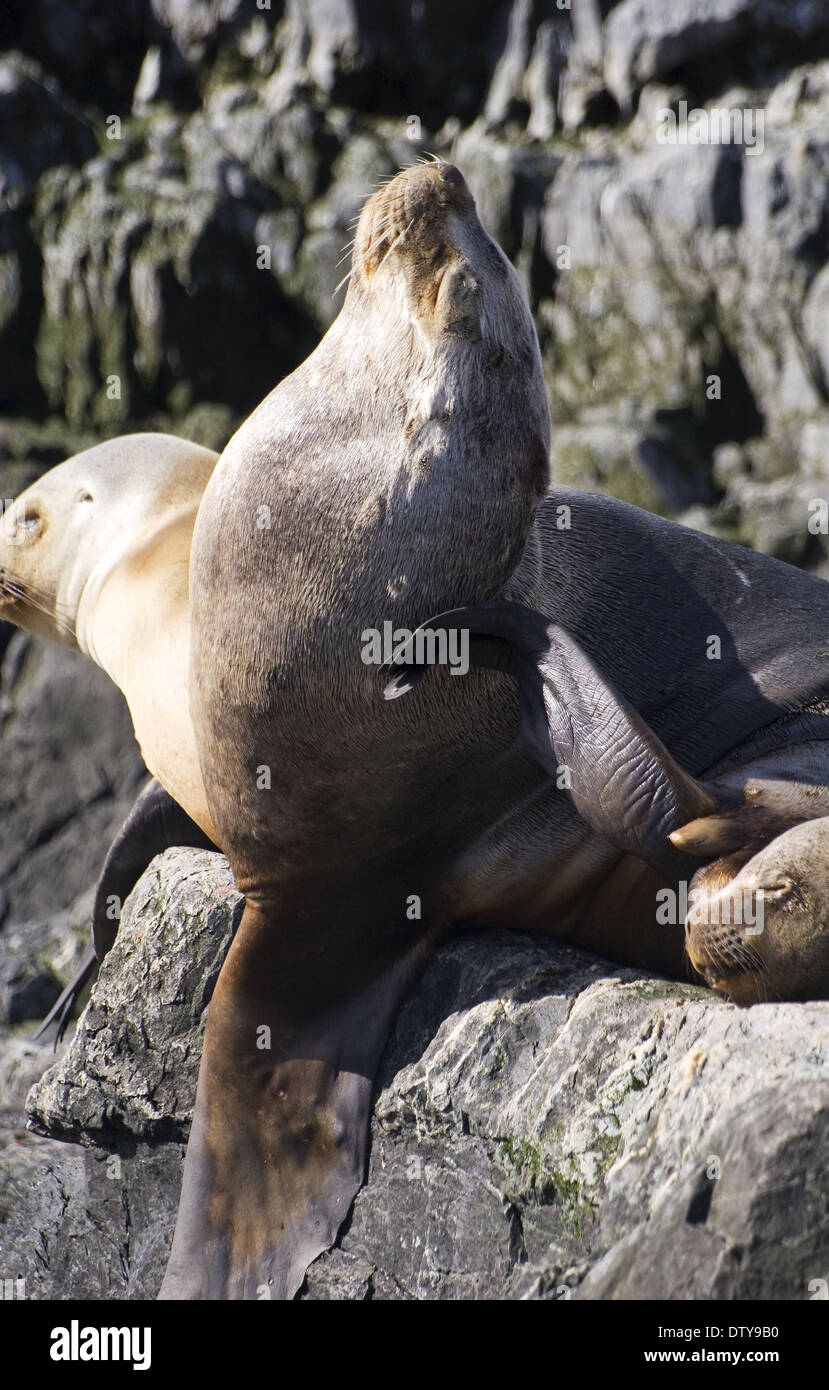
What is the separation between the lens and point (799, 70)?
9.95 m

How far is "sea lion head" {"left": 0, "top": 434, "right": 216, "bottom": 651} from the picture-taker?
4898mm

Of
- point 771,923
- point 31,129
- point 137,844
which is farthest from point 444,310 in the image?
point 31,129

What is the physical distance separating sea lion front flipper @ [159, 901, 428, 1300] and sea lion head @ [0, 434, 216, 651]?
160 cm

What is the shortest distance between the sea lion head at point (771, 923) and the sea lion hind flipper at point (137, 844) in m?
2.10

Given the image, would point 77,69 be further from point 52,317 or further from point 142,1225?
point 142,1225

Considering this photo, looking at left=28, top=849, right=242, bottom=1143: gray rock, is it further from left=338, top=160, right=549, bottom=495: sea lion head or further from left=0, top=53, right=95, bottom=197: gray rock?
left=0, top=53, right=95, bottom=197: gray rock

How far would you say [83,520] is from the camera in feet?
16.5

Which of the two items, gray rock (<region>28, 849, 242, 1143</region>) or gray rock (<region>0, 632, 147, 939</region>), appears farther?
gray rock (<region>0, 632, 147, 939</region>)

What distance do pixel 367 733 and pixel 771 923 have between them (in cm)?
106

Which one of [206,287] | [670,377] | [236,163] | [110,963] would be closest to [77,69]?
[236,163]

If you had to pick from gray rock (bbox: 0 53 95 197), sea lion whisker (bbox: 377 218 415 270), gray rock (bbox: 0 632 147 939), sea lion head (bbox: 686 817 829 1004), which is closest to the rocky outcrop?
sea lion head (bbox: 686 817 829 1004)

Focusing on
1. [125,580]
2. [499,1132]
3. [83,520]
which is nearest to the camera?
[499,1132]

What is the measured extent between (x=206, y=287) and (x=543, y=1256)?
8.34 meters

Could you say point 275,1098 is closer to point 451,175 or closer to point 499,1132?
point 499,1132
